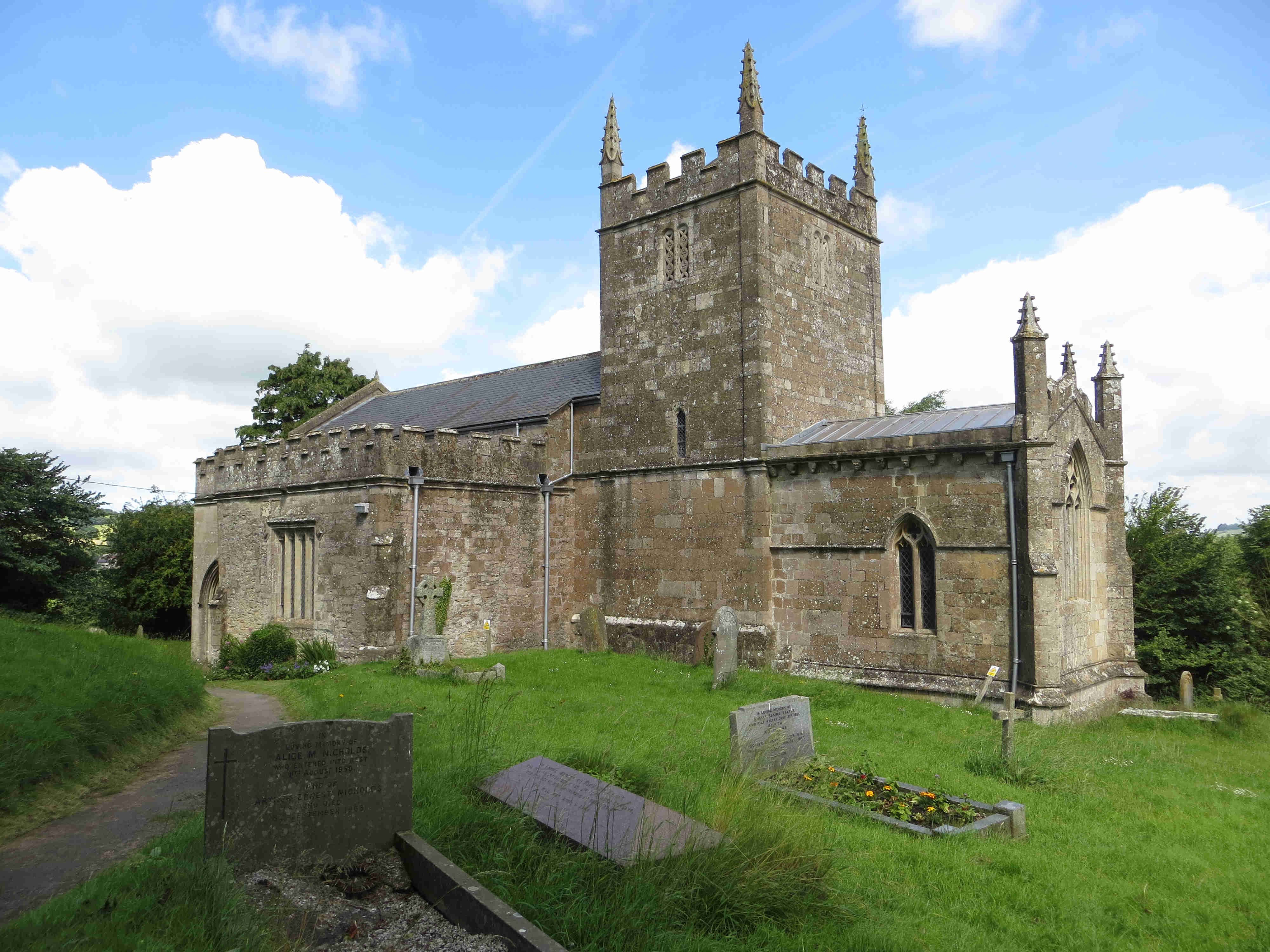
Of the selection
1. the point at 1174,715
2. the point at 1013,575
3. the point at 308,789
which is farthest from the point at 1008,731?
the point at 1174,715

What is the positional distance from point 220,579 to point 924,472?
1813 cm

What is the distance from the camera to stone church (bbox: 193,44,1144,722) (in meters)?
13.7

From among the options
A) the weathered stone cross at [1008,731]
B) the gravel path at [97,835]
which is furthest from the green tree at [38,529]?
the weathered stone cross at [1008,731]

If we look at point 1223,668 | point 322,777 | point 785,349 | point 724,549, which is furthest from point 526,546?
point 1223,668

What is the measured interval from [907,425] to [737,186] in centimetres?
599

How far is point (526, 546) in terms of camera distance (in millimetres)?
19000

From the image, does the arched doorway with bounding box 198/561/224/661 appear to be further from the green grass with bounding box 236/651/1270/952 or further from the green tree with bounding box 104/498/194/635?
the green grass with bounding box 236/651/1270/952

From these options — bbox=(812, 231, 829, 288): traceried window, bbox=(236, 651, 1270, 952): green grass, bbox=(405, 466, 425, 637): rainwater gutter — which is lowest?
bbox=(236, 651, 1270, 952): green grass

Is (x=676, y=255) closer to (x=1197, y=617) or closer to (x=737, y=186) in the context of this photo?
(x=737, y=186)

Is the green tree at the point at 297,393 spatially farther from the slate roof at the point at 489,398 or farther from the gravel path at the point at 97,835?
the gravel path at the point at 97,835

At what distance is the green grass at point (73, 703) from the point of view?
7.07 metres

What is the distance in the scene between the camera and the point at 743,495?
16.4 metres

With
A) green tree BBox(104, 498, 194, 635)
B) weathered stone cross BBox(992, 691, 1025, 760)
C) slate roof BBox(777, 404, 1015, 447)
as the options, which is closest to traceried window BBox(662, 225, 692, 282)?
slate roof BBox(777, 404, 1015, 447)

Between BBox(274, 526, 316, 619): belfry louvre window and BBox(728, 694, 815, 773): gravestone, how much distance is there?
43.1ft
